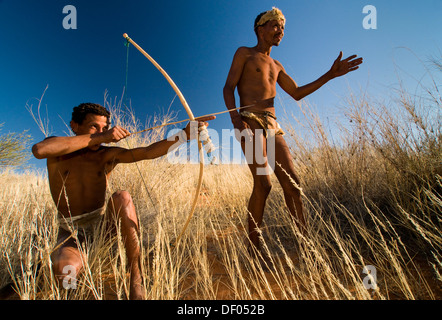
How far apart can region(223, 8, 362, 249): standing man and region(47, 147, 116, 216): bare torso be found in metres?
1.33

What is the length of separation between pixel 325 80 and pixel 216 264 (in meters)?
2.31

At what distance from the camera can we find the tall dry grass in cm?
166

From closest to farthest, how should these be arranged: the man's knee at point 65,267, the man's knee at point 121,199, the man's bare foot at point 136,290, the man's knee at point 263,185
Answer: the man's bare foot at point 136,290, the man's knee at point 65,267, the man's knee at point 121,199, the man's knee at point 263,185

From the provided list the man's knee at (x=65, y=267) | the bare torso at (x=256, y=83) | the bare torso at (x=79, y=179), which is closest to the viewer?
the man's knee at (x=65, y=267)

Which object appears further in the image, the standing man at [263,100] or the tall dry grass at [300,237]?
the standing man at [263,100]

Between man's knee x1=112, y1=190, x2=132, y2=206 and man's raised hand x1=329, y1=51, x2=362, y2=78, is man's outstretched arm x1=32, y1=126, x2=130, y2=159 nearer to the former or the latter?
man's knee x1=112, y1=190, x2=132, y2=206

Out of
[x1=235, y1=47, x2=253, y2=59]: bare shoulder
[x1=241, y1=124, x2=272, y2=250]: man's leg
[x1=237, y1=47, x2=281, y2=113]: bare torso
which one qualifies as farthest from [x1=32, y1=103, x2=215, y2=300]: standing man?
[x1=235, y1=47, x2=253, y2=59]: bare shoulder

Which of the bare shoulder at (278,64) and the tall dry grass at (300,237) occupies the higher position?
the bare shoulder at (278,64)

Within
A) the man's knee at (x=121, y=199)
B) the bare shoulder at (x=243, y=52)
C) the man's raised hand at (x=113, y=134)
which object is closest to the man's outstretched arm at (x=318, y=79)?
the bare shoulder at (x=243, y=52)

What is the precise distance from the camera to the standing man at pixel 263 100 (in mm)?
2236

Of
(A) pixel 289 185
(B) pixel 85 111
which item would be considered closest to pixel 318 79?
(A) pixel 289 185

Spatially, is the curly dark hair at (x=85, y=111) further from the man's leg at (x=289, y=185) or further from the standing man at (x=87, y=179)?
the man's leg at (x=289, y=185)
